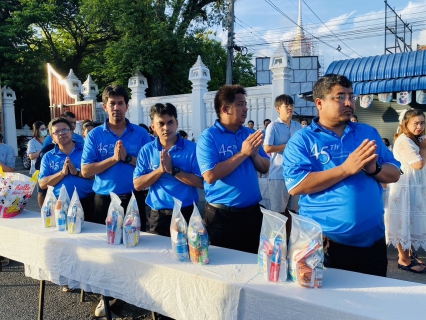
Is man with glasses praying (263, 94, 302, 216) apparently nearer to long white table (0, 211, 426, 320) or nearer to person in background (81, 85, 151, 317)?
person in background (81, 85, 151, 317)

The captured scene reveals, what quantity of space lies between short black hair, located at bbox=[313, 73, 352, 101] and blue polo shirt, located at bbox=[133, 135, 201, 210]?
3.39 ft

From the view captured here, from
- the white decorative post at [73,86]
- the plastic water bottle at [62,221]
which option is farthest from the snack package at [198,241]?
the white decorative post at [73,86]

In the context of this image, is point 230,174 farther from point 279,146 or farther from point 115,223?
point 279,146

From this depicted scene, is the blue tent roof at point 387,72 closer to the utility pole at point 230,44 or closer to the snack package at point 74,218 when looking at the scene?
the utility pole at point 230,44

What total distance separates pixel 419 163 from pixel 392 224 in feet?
2.44

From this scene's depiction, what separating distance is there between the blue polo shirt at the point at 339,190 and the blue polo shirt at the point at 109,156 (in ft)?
4.84

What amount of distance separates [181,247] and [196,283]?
0.24m

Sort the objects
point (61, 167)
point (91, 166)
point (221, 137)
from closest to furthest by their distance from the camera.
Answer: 1. point (221, 137)
2. point (91, 166)
3. point (61, 167)

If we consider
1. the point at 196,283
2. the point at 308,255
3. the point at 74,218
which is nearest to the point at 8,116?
the point at 74,218

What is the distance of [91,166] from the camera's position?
9.56 ft

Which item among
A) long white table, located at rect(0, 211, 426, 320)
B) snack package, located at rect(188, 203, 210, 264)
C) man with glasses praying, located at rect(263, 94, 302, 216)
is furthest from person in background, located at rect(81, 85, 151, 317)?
man with glasses praying, located at rect(263, 94, 302, 216)

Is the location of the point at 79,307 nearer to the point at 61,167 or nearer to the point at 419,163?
the point at 61,167

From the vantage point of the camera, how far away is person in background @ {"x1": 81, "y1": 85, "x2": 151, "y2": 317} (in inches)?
115

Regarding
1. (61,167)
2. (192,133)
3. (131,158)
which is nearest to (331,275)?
(131,158)
